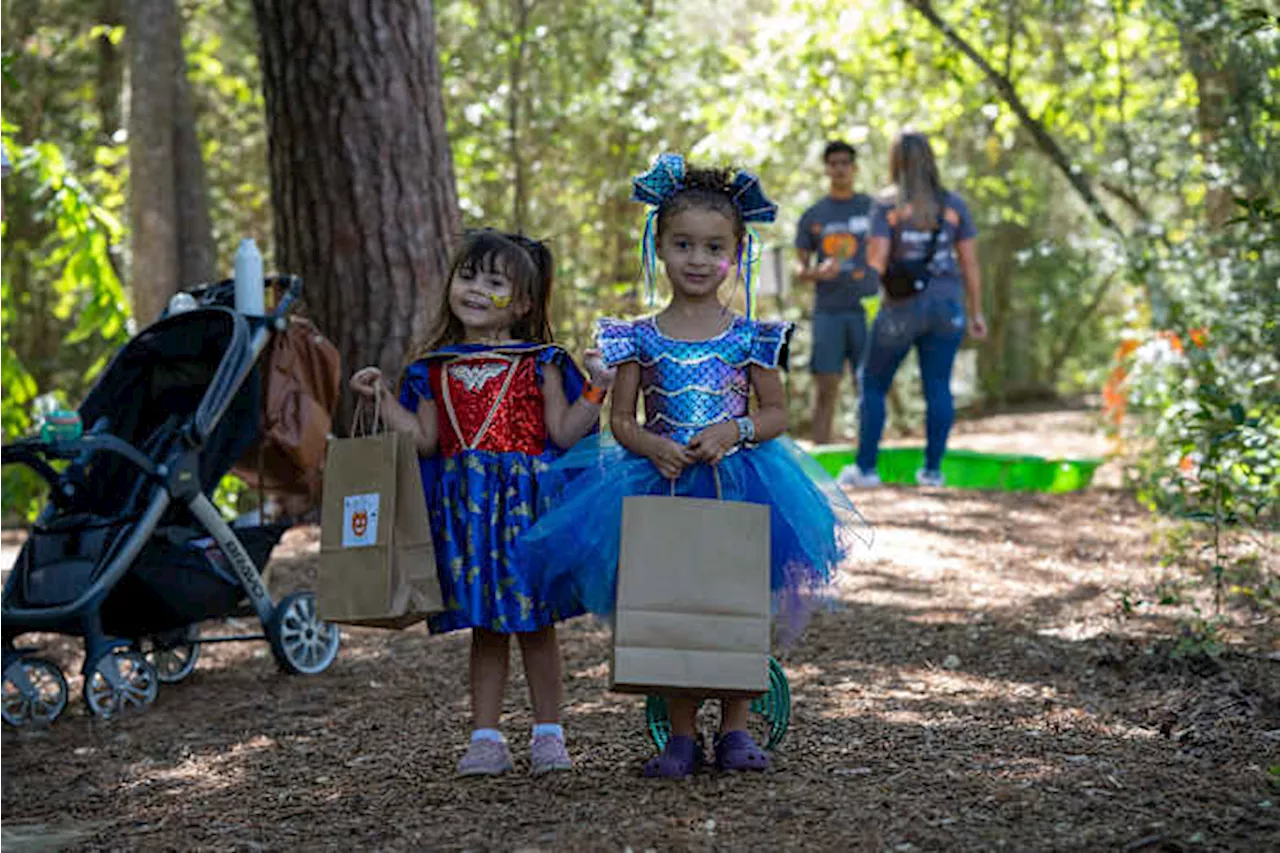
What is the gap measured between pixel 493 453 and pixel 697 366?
1.91ft

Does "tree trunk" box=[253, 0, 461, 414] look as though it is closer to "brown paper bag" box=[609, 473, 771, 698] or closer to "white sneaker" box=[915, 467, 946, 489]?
"white sneaker" box=[915, 467, 946, 489]

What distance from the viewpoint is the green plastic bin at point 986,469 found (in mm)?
9836

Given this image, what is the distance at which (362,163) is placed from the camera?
297 inches

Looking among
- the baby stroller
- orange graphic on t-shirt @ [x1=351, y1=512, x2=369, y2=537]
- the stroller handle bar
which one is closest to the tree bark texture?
the stroller handle bar

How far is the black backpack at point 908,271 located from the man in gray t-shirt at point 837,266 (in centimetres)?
116

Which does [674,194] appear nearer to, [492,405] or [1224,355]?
[492,405]

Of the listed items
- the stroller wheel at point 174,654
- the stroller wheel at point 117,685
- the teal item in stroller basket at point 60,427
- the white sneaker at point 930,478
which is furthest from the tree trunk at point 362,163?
the white sneaker at point 930,478

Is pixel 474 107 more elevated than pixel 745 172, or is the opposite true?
pixel 474 107

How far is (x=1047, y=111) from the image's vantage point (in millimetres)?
13703

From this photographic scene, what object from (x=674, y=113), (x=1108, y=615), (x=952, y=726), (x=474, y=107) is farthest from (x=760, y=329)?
(x=674, y=113)

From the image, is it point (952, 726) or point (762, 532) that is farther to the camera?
point (952, 726)

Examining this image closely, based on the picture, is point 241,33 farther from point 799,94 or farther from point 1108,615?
point 1108,615

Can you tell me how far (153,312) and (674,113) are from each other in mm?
5255

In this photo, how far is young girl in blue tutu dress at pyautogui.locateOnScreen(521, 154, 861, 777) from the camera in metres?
3.76
